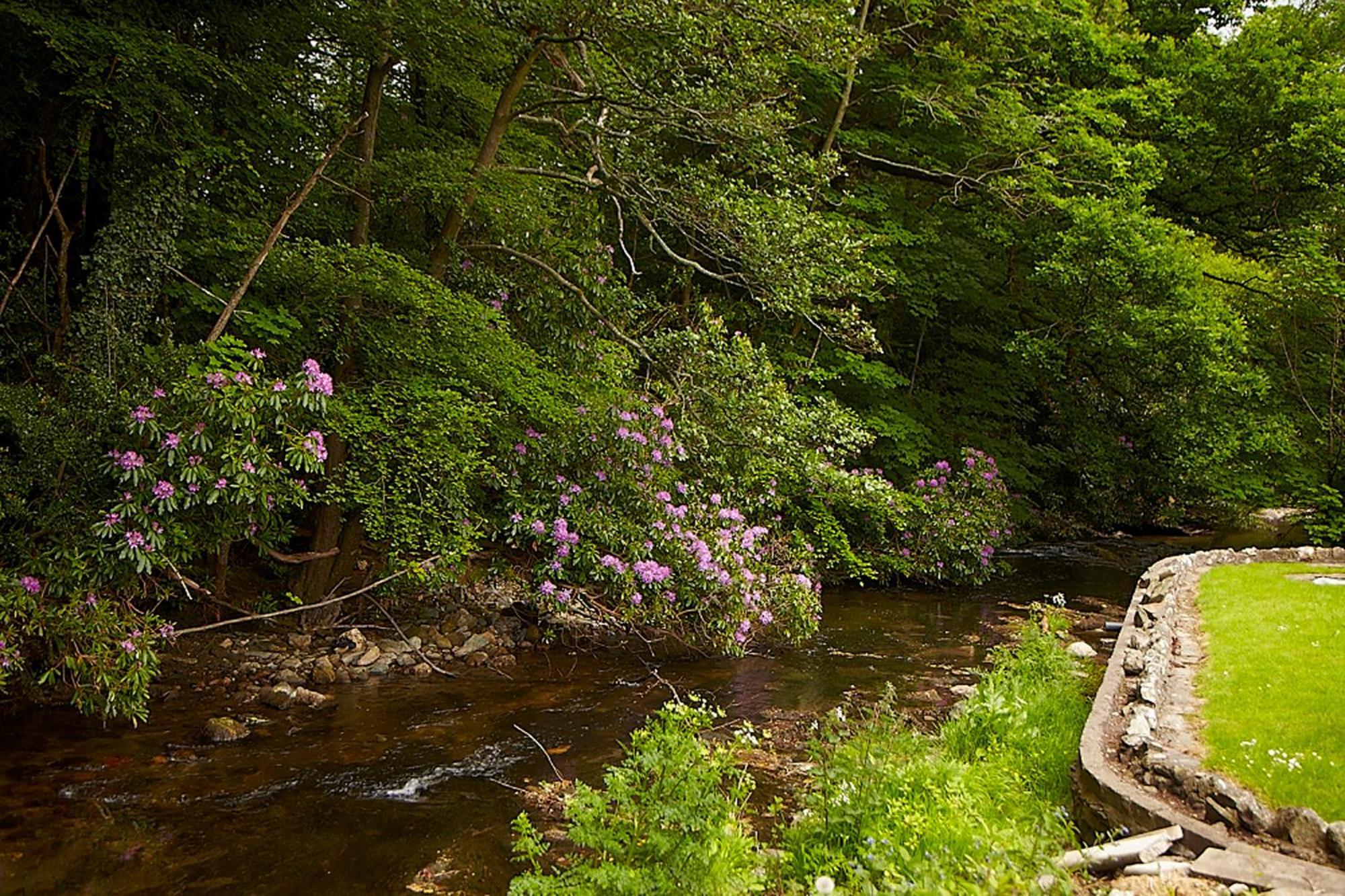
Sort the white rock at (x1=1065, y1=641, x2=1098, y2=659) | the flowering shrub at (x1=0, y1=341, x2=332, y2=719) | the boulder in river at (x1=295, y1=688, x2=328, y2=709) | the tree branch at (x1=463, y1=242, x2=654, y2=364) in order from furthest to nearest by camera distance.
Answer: the tree branch at (x1=463, y1=242, x2=654, y2=364) → the white rock at (x1=1065, y1=641, x2=1098, y2=659) → the boulder in river at (x1=295, y1=688, x2=328, y2=709) → the flowering shrub at (x1=0, y1=341, x2=332, y2=719)

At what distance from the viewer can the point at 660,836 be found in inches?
141

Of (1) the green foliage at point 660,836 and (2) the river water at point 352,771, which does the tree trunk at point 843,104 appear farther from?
(1) the green foliage at point 660,836

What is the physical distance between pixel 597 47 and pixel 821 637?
6580 millimetres

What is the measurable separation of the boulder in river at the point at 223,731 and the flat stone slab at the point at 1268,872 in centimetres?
567

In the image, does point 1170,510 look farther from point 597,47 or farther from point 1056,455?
point 597,47

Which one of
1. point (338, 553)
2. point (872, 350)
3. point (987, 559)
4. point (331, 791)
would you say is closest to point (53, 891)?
point (331, 791)

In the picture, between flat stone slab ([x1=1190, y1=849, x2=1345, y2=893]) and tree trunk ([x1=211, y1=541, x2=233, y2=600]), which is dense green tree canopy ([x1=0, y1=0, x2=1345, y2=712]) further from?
flat stone slab ([x1=1190, y1=849, x2=1345, y2=893])

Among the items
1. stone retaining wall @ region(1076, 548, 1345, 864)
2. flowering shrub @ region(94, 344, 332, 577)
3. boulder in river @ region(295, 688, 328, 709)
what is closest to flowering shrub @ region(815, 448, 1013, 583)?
stone retaining wall @ region(1076, 548, 1345, 864)

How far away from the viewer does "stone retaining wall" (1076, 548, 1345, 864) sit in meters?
3.76

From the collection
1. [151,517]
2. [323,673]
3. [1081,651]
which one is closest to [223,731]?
[323,673]

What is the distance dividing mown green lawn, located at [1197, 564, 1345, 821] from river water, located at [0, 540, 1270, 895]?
2.35 metres

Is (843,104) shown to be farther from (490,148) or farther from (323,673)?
(323,673)

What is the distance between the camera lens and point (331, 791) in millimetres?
5414

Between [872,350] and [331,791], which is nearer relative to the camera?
[331,791]
